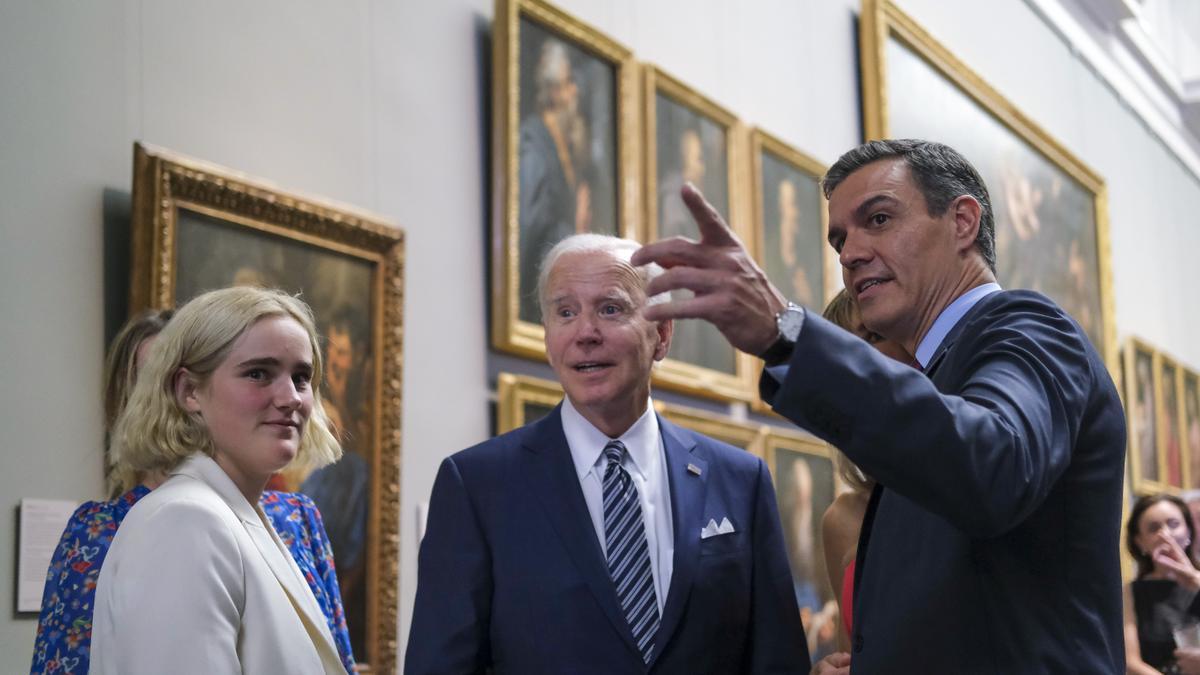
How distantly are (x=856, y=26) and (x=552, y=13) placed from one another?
4897 millimetres

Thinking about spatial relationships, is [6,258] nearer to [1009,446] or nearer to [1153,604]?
[1009,446]

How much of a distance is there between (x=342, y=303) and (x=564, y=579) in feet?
7.20

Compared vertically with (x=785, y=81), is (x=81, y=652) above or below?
below

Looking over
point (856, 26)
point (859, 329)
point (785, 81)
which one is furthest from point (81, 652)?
point (856, 26)

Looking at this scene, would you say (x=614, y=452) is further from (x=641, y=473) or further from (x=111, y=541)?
(x=111, y=541)

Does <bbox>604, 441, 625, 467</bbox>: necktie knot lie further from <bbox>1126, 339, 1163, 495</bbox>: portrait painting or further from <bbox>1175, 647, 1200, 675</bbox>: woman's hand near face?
<bbox>1126, 339, 1163, 495</bbox>: portrait painting

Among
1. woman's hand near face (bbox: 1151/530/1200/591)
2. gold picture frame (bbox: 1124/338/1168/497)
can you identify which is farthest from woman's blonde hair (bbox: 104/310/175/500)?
gold picture frame (bbox: 1124/338/1168/497)

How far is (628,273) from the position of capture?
15.3 feet

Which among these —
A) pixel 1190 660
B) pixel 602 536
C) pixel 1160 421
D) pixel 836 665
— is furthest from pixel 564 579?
pixel 1160 421

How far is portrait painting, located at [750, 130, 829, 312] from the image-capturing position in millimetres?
9586

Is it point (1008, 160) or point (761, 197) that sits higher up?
point (1008, 160)

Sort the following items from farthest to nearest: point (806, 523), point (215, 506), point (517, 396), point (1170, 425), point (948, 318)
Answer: point (1170, 425)
point (806, 523)
point (517, 396)
point (215, 506)
point (948, 318)

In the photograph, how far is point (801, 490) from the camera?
9617 millimetres

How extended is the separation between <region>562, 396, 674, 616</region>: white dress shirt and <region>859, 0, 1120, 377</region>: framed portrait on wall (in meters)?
6.77
